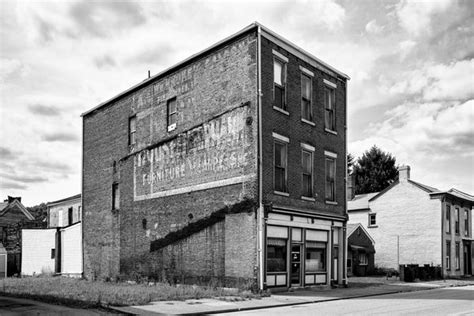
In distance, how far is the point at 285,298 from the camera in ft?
68.6

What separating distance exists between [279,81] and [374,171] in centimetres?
4710

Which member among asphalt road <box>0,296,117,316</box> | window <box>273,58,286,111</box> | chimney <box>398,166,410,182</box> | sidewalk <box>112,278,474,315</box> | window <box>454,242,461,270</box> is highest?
window <box>273,58,286,111</box>

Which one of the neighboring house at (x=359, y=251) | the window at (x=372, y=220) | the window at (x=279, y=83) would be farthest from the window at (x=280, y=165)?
the window at (x=372, y=220)

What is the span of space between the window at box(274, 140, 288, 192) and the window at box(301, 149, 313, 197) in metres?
1.64

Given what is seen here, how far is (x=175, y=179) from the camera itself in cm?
2750

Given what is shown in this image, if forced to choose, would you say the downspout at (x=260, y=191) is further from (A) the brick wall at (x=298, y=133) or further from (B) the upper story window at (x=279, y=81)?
(B) the upper story window at (x=279, y=81)

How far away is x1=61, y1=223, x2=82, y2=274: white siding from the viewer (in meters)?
35.6

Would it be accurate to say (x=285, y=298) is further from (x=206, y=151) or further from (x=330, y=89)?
(x=330, y=89)

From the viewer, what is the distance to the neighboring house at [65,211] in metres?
47.8

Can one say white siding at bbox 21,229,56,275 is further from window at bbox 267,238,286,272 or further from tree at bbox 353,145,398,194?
tree at bbox 353,145,398,194

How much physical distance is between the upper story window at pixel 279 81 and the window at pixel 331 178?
496cm

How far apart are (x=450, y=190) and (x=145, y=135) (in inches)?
1094

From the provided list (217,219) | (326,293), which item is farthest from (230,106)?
(326,293)

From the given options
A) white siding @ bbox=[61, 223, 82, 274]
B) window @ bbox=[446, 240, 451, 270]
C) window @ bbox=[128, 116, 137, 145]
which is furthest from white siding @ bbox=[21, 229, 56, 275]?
window @ bbox=[446, 240, 451, 270]
